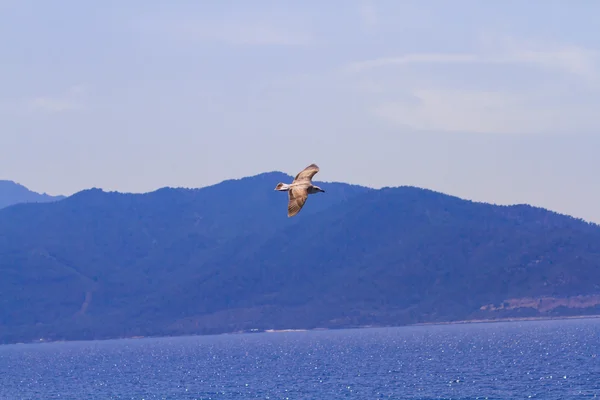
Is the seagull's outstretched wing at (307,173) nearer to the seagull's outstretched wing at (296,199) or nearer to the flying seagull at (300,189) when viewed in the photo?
the flying seagull at (300,189)

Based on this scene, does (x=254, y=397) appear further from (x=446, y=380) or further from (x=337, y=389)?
(x=446, y=380)

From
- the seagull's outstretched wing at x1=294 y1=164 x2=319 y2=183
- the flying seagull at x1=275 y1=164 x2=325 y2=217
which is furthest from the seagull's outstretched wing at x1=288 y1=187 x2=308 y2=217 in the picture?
the seagull's outstretched wing at x1=294 y1=164 x2=319 y2=183

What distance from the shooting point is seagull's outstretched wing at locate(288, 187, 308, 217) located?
45.7 metres

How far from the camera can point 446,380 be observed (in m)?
198

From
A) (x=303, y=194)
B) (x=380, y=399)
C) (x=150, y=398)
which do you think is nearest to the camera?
(x=303, y=194)

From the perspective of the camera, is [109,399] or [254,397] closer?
[254,397]

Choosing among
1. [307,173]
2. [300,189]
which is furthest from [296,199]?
[307,173]

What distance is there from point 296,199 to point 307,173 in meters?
6.47

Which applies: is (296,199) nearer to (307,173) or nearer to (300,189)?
(300,189)

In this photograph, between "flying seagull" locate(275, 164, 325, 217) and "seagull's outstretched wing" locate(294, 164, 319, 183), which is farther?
"seagull's outstretched wing" locate(294, 164, 319, 183)

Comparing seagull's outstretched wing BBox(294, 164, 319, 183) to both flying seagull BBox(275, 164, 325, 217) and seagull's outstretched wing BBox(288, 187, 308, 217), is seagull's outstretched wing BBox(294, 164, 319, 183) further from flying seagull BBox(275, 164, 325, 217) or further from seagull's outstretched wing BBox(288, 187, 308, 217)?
seagull's outstretched wing BBox(288, 187, 308, 217)

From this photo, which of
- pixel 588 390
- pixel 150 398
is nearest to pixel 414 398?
pixel 588 390

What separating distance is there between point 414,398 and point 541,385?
2712 centimetres

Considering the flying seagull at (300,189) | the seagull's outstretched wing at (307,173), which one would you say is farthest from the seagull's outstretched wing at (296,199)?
the seagull's outstretched wing at (307,173)
